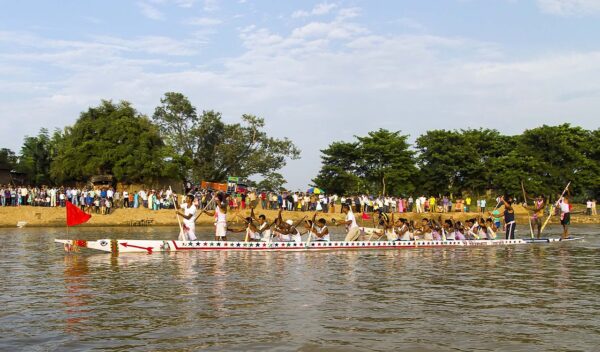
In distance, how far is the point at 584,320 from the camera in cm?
1094

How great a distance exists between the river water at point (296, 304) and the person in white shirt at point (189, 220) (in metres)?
2.14

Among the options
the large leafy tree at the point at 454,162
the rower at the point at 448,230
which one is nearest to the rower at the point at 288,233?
the rower at the point at 448,230

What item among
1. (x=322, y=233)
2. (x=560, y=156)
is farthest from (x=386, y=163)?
(x=322, y=233)

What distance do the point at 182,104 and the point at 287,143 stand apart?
13118mm

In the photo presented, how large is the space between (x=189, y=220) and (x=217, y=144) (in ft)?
154

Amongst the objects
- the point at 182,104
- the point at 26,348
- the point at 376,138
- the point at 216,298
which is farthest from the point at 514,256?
the point at 182,104

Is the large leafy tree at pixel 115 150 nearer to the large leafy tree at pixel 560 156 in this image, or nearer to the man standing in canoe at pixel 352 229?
the man standing in canoe at pixel 352 229

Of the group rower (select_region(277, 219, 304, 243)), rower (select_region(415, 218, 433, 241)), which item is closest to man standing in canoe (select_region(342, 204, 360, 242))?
rower (select_region(277, 219, 304, 243))

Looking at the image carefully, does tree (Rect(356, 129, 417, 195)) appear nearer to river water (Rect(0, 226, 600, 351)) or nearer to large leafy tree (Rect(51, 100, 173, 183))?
large leafy tree (Rect(51, 100, 173, 183))

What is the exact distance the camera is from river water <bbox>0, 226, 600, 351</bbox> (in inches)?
373

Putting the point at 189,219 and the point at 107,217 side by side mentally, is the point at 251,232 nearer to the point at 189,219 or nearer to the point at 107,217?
the point at 189,219

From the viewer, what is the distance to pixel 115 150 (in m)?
54.1

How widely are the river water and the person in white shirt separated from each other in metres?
2.14

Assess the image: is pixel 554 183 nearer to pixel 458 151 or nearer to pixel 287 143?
pixel 458 151
